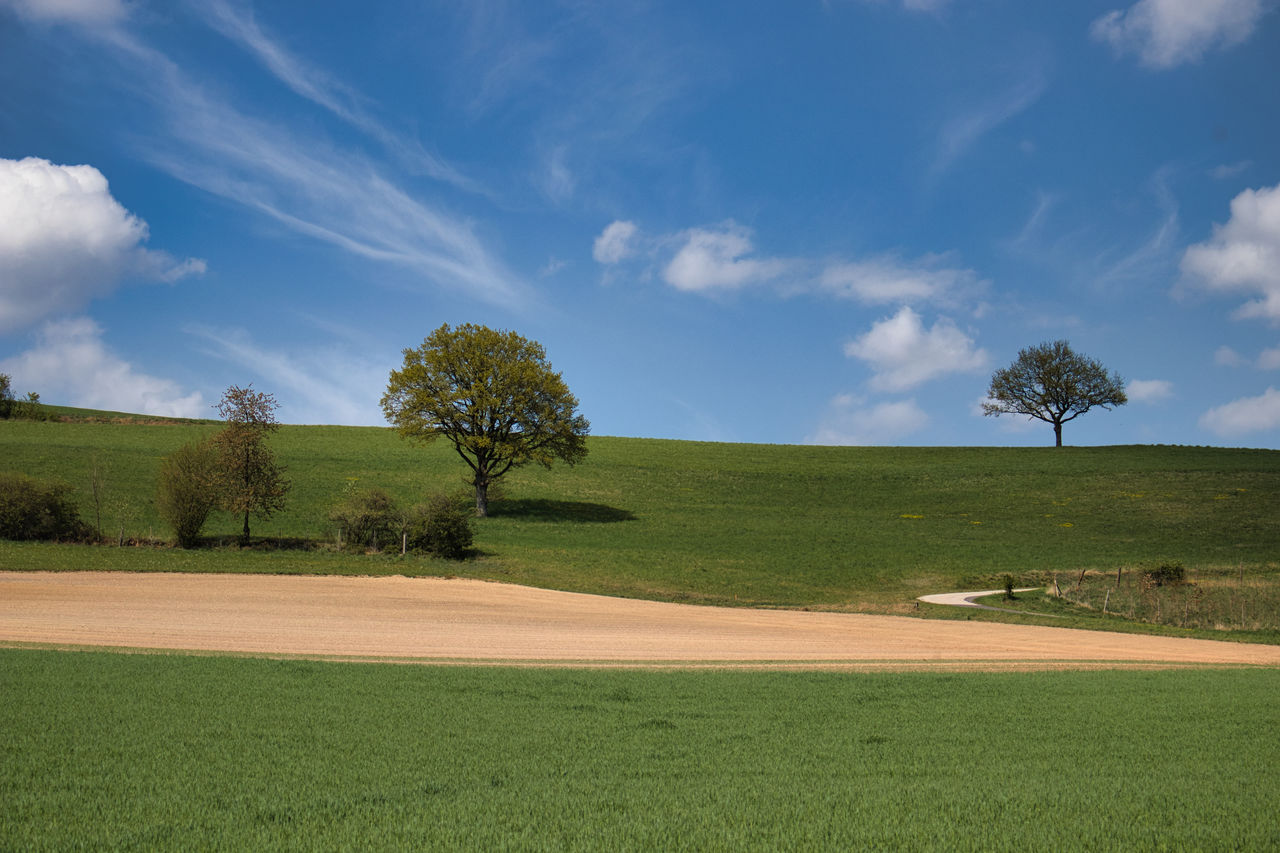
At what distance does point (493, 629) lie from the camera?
23312 mm

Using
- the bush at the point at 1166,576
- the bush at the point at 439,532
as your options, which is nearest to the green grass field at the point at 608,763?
the bush at the point at 1166,576

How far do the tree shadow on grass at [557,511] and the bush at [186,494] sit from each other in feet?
57.4

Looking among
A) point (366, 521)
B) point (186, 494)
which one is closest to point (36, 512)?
point (186, 494)

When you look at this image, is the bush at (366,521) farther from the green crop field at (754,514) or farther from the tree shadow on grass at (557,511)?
the tree shadow on grass at (557,511)

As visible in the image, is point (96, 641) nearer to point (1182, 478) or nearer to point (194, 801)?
point (194, 801)

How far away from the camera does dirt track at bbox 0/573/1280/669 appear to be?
17922 millimetres

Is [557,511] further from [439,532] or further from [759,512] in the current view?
[439,532]

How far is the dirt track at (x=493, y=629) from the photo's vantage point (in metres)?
17.9

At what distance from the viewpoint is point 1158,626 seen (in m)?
28.0

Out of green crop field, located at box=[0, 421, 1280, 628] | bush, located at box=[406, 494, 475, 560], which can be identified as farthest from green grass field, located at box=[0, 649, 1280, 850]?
bush, located at box=[406, 494, 475, 560]

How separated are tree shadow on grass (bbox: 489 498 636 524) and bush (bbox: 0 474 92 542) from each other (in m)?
22.5

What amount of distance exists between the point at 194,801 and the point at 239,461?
3861 centimetres

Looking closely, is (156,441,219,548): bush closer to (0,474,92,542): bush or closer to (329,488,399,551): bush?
(0,474,92,542): bush

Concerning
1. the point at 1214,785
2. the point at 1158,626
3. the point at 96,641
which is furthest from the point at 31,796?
the point at 1158,626
